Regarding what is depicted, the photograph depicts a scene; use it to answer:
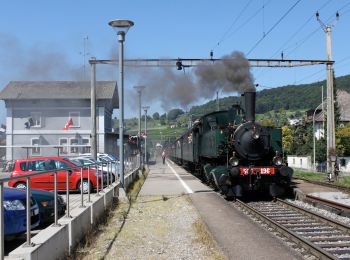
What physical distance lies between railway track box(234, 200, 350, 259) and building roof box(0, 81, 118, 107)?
103 ft

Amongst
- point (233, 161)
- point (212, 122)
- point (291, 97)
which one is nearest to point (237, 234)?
point (233, 161)

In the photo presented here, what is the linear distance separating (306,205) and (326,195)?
6.49 feet

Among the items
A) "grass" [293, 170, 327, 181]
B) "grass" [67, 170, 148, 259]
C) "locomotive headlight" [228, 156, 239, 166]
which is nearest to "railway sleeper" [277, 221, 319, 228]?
"grass" [67, 170, 148, 259]

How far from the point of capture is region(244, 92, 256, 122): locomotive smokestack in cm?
1571

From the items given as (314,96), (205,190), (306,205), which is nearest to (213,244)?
(306,205)

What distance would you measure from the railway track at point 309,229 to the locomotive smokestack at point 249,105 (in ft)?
9.23

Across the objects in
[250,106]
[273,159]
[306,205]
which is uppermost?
[250,106]

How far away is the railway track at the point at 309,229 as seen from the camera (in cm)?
816

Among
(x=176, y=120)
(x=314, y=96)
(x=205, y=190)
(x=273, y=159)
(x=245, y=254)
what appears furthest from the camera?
(x=176, y=120)

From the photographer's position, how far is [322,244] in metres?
8.82

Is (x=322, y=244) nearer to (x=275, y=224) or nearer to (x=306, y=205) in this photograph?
(x=275, y=224)

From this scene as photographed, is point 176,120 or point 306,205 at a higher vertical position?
point 176,120

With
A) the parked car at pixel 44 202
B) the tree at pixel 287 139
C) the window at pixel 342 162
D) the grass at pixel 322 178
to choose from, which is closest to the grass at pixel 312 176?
the grass at pixel 322 178

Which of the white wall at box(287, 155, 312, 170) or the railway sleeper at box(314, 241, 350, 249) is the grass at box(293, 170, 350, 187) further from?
the white wall at box(287, 155, 312, 170)
